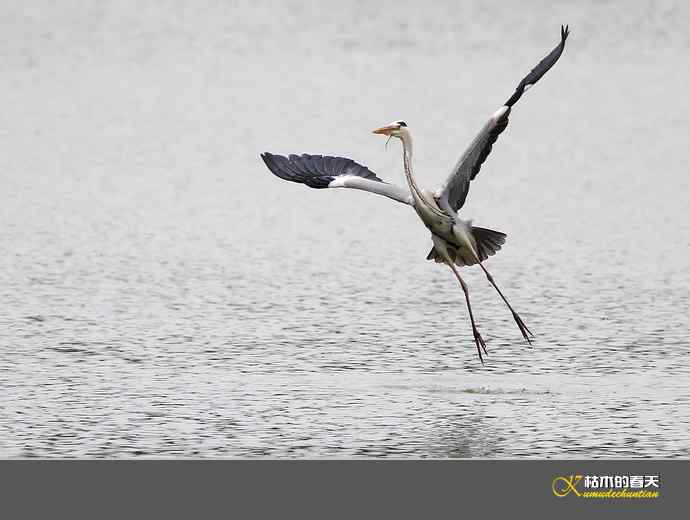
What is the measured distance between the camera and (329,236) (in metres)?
19.8

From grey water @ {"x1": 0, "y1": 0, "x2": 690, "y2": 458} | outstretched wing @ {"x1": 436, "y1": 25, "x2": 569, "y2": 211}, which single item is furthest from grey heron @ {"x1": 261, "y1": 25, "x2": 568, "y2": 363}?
grey water @ {"x1": 0, "y1": 0, "x2": 690, "y2": 458}

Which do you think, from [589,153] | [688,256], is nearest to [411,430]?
[688,256]

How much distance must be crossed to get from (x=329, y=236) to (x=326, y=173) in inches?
275

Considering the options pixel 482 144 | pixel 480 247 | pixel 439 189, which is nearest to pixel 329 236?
pixel 480 247

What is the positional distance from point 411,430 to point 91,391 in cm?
258

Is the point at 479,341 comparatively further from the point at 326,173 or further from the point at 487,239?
the point at 326,173

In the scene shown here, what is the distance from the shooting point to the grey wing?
12336 millimetres

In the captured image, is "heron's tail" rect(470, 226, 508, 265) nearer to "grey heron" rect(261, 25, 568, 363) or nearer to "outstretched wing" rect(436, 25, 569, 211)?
"grey heron" rect(261, 25, 568, 363)

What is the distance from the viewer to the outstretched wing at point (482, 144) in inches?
464

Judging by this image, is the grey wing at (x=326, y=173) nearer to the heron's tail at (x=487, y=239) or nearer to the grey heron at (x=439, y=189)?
the grey heron at (x=439, y=189)

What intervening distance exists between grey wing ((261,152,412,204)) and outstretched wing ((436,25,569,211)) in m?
0.38
